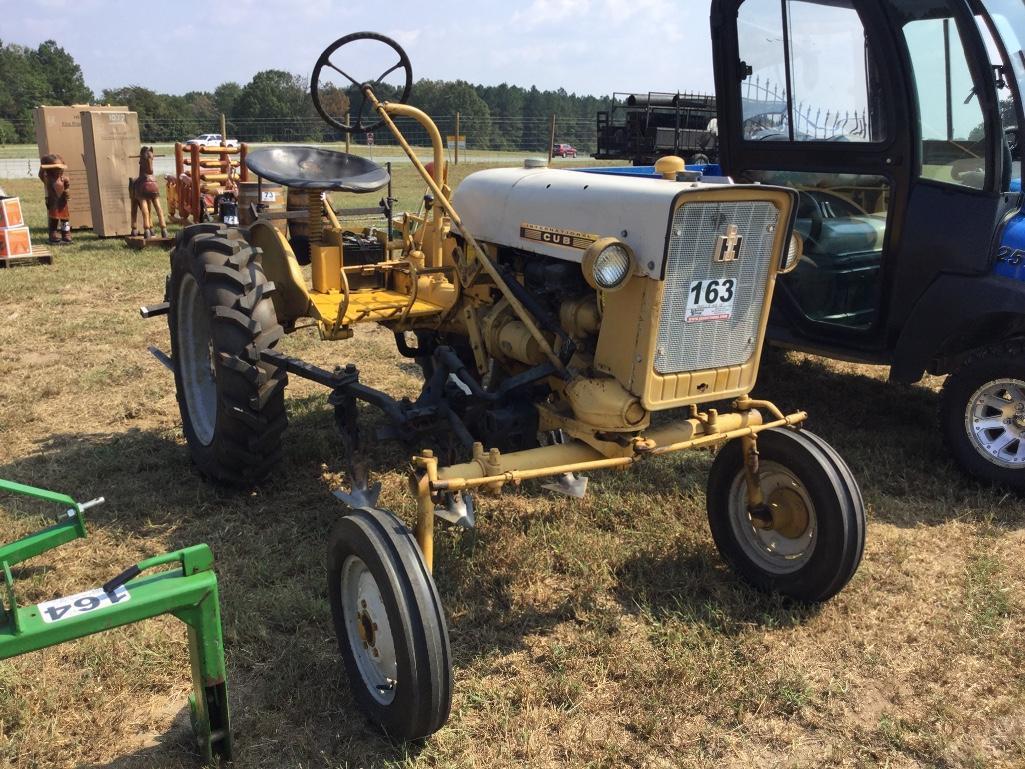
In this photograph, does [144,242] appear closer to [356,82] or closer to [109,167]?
[109,167]

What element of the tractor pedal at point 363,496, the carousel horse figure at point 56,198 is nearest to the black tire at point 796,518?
the tractor pedal at point 363,496

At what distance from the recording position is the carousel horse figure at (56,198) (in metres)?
11.4

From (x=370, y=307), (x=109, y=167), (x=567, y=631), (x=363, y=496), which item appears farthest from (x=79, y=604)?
(x=109, y=167)

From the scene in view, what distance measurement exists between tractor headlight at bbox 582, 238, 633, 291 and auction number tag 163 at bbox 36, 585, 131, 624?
158cm

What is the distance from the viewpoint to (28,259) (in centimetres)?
967

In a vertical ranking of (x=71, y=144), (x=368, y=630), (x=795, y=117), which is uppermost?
(x=795, y=117)

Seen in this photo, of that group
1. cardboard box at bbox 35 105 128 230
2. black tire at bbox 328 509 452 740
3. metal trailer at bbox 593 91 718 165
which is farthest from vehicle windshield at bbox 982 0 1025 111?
cardboard box at bbox 35 105 128 230

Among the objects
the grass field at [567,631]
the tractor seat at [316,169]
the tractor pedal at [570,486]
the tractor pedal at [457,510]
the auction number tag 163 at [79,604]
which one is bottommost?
the grass field at [567,631]

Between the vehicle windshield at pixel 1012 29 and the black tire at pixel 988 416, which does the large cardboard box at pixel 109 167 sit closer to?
the vehicle windshield at pixel 1012 29

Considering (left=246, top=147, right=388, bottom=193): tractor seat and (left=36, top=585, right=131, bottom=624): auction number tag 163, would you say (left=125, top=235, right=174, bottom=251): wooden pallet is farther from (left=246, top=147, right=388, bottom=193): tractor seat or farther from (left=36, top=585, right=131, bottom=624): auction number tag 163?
(left=36, top=585, right=131, bottom=624): auction number tag 163

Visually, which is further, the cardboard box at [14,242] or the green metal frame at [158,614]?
the cardboard box at [14,242]

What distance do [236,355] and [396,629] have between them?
1763 millimetres

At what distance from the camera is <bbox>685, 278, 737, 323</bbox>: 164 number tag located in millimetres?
2840

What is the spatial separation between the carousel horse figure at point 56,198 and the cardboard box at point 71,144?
1.17 metres
